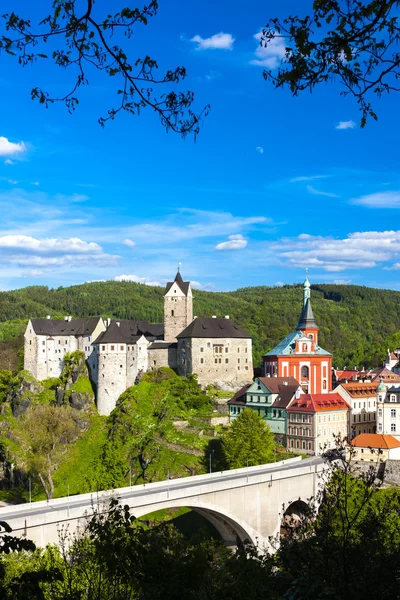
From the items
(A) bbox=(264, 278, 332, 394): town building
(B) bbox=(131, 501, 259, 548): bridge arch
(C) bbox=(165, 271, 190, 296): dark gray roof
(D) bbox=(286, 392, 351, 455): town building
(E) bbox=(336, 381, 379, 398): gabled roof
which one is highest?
(C) bbox=(165, 271, 190, 296): dark gray roof

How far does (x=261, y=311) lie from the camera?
15138 cm

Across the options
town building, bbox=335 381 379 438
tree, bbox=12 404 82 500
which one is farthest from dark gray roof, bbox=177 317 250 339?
tree, bbox=12 404 82 500

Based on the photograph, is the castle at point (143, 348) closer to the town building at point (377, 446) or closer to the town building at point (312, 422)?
the town building at point (312, 422)

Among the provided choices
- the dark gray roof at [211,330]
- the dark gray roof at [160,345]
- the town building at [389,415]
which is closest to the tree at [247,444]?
the town building at [389,415]

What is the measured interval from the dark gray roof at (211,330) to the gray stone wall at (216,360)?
0.45m

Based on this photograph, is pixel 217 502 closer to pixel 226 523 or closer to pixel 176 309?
pixel 226 523

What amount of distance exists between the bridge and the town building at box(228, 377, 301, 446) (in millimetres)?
9641

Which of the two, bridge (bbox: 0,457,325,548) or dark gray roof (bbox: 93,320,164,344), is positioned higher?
dark gray roof (bbox: 93,320,164,344)

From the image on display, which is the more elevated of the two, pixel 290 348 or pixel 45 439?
pixel 290 348

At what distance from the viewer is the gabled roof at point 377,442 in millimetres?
57906

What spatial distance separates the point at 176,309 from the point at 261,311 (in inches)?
3031

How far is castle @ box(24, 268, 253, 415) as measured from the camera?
71.6 metres

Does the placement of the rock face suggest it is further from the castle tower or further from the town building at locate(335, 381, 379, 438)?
the town building at locate(335, 381, 379, 438)

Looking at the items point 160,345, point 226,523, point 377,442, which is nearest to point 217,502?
point 226,523
